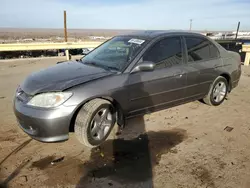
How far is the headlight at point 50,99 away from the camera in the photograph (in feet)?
9.74

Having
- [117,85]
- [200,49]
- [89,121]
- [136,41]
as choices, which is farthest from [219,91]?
[89,121]

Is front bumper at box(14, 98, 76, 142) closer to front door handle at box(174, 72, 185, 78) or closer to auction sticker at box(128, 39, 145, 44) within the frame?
auction sticker at box(128, 39, 145, 44)

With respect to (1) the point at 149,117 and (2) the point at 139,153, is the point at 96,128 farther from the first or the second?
(1) the point at 149,117

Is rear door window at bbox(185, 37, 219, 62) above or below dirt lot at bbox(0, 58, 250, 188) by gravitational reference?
above

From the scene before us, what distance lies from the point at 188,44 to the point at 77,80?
8.02 feet

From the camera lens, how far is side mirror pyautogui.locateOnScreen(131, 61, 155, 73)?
3514mm

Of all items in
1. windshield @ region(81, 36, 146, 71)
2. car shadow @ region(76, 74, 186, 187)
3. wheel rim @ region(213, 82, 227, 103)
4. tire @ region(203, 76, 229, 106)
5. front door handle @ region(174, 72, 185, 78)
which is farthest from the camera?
wheel rim @ region(213, 82, 227, 103)

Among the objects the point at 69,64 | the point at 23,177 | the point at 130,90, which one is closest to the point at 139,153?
the point at 130,90

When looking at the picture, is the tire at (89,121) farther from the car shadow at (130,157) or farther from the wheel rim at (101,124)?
the car shadow at (130,157)

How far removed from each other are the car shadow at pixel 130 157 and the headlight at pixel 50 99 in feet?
3.01

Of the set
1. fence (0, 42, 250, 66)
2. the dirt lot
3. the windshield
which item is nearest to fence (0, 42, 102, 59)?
fence (0, 42, 250, 66)

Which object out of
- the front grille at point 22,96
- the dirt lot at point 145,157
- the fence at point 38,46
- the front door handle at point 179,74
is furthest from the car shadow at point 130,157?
the fence at point 38,46

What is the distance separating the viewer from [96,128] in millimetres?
3352

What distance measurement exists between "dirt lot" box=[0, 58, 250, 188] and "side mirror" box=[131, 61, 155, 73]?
113 cm
